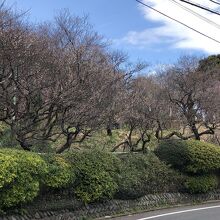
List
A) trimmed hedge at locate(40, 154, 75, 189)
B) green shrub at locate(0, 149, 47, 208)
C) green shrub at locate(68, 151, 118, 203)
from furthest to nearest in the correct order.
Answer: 1. green shrub at locate(68, 151, 118, 203)
2. trimmed hedge at locate(40, 154, 75, 189)
3. green shrub at locate(0, 149, 47, 208)

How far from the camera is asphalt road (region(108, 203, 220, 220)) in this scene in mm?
15117

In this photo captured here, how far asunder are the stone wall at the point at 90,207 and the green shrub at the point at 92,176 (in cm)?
36

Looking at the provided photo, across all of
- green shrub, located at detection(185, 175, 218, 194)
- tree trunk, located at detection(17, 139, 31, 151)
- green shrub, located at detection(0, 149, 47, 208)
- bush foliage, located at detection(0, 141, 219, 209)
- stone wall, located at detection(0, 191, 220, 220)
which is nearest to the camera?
green shrub, located at detection(0, 149, 47, 208)

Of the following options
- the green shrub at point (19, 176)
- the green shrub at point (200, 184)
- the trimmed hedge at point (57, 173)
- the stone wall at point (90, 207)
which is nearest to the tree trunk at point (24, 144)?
the trimmed hedge at point (57, 173)

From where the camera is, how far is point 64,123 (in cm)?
1812

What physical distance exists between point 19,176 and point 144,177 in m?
7.45

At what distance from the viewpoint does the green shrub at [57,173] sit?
43.5ft

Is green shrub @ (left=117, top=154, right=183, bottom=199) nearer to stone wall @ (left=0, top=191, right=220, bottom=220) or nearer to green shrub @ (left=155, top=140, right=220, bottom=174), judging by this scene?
stone wall @ (left=0, top=191, right=220, bottom=220)

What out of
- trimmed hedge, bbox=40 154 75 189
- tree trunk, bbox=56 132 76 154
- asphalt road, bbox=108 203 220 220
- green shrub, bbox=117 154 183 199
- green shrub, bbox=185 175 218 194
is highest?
tree trunk, bbox=56 132 76 154

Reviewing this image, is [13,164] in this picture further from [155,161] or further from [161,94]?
[161,94]

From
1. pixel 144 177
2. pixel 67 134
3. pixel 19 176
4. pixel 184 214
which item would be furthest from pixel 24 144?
pixel 184 214

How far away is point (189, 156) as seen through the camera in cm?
2058

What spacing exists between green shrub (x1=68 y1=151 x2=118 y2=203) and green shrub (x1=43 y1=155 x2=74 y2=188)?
63 centimetres

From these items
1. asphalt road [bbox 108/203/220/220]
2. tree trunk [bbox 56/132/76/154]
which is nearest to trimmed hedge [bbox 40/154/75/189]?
asphalt road [bbox 108/203/220/220]
